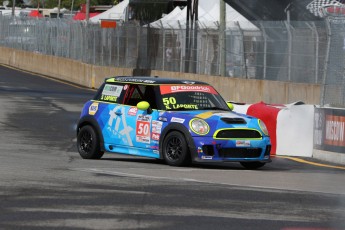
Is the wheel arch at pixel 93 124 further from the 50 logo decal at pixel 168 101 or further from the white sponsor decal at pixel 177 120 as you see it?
the white sponsor decal at pixel 177 120

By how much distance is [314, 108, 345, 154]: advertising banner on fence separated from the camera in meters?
18.7

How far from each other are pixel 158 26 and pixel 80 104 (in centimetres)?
1051

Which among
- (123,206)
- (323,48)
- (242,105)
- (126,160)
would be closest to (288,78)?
(323,48)

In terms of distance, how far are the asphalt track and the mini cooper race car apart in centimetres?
26

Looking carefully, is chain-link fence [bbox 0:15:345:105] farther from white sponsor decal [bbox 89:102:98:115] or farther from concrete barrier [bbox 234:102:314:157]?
white sponsor decal [bbox 89:102:98:115]

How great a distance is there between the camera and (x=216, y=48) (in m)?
36.4

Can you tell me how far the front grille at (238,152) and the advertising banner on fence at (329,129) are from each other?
2852mm

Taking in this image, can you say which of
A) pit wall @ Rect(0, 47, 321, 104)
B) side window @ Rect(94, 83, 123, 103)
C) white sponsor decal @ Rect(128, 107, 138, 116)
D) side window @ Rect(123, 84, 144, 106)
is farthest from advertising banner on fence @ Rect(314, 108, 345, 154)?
pit wall @ Rect(0, 47, 321, 104)

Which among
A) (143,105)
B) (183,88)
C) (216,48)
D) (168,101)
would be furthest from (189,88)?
(216,48)

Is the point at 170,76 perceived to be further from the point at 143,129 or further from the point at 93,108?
the point at 143,129

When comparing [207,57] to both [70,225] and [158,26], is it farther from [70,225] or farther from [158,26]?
[70,225]

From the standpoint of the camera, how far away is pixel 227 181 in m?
14.1

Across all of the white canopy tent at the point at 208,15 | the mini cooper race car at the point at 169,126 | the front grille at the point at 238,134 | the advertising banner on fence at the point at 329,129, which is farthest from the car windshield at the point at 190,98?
the white canopy tent at the point at 208,15

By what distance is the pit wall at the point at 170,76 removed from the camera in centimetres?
2834
